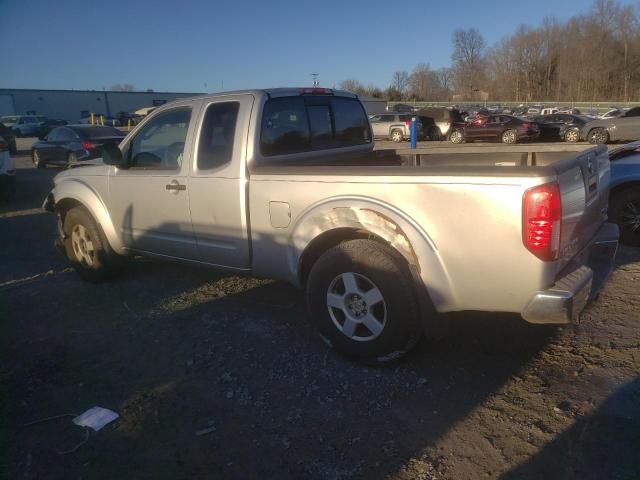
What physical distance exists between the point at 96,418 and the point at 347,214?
6.49 ft

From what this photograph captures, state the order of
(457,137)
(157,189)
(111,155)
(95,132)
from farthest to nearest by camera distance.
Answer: (457,137), (95,132), (111,155), (157,189)

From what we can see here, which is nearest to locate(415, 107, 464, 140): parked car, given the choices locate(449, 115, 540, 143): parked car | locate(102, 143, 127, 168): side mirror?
locate(449, 115, 540, 143): parked car

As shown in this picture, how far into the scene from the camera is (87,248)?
5.15 m

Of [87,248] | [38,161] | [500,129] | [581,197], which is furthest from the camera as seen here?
[500,129]

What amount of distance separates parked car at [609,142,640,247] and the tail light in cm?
400

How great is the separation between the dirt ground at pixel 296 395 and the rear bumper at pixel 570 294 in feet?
1.91

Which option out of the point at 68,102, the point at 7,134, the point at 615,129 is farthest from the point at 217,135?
the point at 68,102

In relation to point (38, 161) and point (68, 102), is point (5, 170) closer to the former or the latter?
point (38, 161)

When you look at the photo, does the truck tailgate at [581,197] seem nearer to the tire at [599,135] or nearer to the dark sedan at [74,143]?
the dark sedan at [74,143]

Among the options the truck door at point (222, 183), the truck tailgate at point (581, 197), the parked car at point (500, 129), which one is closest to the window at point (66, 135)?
the truck door at point (222, 183)

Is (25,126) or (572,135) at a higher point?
(25,126)

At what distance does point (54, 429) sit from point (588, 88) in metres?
81.8

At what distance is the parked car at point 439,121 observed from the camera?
2761 cm

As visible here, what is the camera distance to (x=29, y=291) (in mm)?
5148
